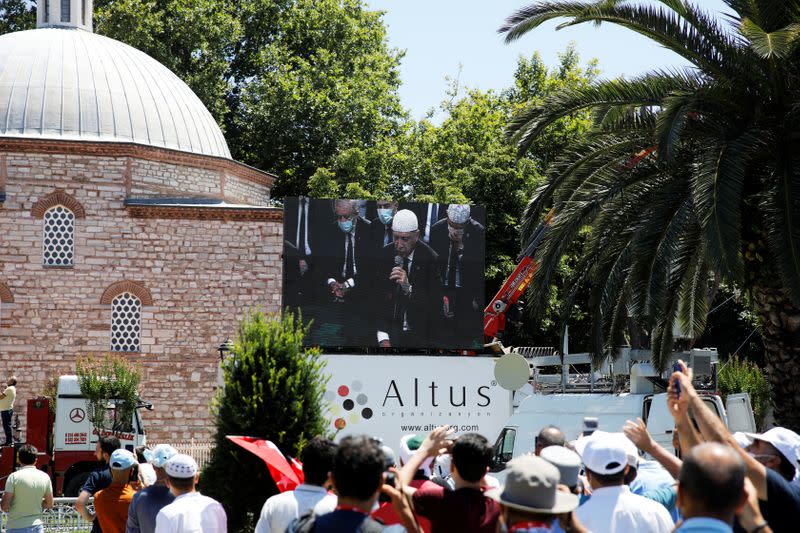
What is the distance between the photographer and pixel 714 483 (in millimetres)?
3809

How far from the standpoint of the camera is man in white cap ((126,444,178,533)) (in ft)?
23.2

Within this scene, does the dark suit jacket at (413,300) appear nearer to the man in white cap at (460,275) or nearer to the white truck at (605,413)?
the man in white cap at (460,275)

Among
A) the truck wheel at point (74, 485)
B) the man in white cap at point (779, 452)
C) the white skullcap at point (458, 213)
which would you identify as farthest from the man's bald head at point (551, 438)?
the white skullcap at point (458, 213)

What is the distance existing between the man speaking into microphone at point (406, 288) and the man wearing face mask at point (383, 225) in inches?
3.4

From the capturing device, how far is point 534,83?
3931 cm

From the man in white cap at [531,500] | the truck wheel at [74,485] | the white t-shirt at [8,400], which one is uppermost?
the man in white cap at [531,500]

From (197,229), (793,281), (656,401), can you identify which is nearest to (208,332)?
(197,229)

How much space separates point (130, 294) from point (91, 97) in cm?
601

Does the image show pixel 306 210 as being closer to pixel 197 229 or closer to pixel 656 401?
pixel 197 229

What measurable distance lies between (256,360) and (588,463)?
262 inches

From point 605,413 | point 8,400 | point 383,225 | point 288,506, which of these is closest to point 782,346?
point 605,413

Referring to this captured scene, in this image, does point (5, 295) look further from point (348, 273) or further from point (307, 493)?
point (307, 493)

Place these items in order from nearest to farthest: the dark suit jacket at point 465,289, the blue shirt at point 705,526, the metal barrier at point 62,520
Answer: the blue shirt at point 705,526 < the metal barrier at point 62,520 < the dark suit jacket at point 465,289

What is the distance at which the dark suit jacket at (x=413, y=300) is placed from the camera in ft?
72.6
